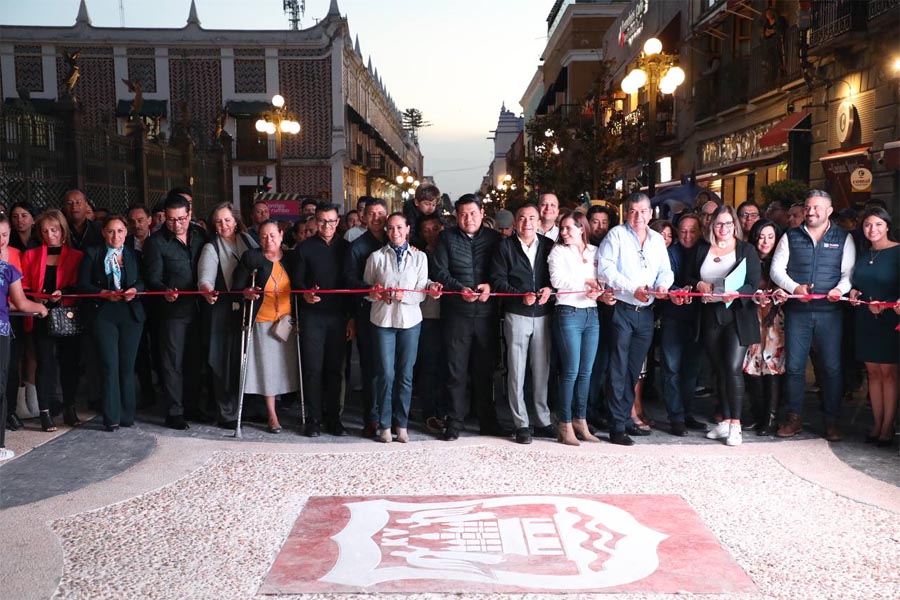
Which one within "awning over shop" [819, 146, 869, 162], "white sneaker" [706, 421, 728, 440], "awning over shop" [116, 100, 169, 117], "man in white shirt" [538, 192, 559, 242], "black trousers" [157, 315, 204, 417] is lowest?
"white sneaker" [706, 421, 728, 440]

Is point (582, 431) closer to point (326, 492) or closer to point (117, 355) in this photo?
point (326, 492)

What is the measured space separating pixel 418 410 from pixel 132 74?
134ft

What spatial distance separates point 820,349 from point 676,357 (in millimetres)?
1246

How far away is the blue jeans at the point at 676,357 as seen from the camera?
7.55 metres

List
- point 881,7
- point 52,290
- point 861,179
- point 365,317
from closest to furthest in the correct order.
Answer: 1. point 365,317
2. point 52,290
3. point 881,7
4. point 861,179

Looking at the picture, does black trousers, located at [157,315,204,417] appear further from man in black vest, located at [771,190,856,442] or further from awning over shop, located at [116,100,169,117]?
awning over shop, located at [116,100,169,117]

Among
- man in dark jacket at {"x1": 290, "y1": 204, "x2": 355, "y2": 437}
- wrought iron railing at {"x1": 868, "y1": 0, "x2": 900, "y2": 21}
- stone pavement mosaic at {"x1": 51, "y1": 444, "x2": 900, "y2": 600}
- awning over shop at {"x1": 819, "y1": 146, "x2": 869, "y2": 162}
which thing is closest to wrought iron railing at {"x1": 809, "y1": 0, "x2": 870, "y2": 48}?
wrought iron railing at {"x1": 868, "y1": 0, "x2": 900, "y2": 21}

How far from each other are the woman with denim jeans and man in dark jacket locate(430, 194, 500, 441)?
0.78 ft

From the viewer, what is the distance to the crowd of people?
7133 mm

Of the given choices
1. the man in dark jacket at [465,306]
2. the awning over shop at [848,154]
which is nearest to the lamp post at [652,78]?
the awning over shop at [848,154]

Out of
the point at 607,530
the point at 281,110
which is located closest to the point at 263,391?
the point at 607,530

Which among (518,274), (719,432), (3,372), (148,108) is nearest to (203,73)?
(148,108)

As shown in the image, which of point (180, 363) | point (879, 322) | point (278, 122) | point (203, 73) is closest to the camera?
point (879, 322)

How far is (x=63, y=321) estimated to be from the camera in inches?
292
